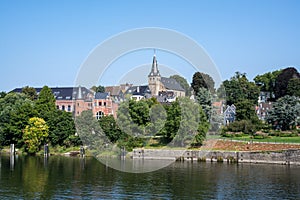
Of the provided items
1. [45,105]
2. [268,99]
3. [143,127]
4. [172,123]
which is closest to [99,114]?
[45,105]

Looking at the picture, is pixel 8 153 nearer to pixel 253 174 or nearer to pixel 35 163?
pixel 35 163

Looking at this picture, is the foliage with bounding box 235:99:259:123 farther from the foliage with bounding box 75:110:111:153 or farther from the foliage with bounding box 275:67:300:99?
the foliage with bounding box 275:67:300:99

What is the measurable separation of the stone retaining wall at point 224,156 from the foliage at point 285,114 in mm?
12077

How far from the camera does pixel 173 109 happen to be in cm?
4862

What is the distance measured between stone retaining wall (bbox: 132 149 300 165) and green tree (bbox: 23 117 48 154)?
11.0 meters

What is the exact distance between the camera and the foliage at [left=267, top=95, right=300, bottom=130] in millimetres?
53469

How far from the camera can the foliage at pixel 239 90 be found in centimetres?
8099

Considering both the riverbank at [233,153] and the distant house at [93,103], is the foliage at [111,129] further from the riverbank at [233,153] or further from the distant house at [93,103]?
the distant house at [93,103]

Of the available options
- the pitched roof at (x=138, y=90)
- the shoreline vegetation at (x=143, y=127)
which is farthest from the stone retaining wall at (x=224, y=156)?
the pitched roof at (x=138, y=90)

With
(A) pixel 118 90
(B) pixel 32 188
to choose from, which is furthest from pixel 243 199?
(A) pixel 118 90

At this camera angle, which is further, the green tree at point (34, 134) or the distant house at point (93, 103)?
the distant house at point (93, 103)

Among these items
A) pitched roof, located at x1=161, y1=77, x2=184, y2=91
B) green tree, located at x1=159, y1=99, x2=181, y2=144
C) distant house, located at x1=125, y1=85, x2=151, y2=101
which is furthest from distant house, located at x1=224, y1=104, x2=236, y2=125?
A: green tree, located at x1=159, y1=99, x2=181, y2=144

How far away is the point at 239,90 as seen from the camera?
83.1 meters

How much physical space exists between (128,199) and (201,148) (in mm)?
22360
